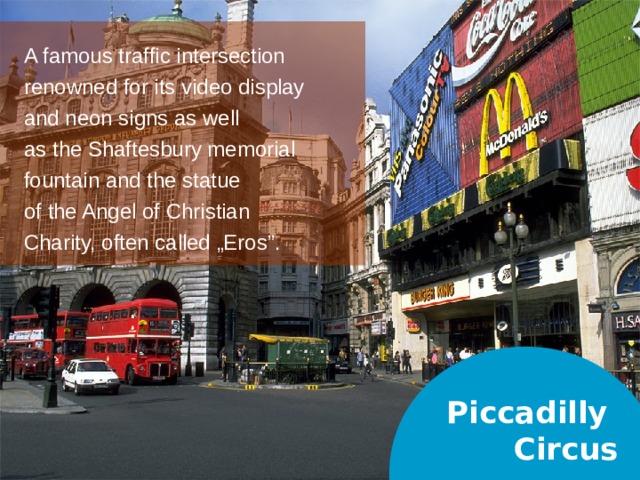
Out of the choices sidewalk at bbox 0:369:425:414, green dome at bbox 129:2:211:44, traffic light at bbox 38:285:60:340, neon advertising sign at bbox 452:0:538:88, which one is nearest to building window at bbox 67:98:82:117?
green dome at bbox 129:2:211:44

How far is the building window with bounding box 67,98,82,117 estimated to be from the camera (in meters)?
58.9

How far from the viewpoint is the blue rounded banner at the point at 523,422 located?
225 centimetres

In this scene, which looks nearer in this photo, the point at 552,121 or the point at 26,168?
the point at 552,121

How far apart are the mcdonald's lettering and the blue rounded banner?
3186 centimetres

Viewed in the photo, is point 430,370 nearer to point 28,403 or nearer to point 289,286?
point 28,403

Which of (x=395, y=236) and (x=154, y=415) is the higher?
(x=395, y=236)

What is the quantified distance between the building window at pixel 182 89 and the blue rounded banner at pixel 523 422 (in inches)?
2136

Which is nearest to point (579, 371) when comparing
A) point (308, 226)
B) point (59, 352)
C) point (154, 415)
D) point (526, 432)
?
point (526, 432)

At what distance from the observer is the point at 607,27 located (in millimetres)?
28062

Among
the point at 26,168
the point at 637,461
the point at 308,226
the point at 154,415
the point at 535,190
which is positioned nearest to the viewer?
the point at 637,461

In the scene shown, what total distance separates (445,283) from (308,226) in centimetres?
5371

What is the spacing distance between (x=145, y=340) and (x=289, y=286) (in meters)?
60.4

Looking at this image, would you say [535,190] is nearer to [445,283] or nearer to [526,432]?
[445,283]

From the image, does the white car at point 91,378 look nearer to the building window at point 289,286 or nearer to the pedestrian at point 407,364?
the pedestrian at point 407,364
